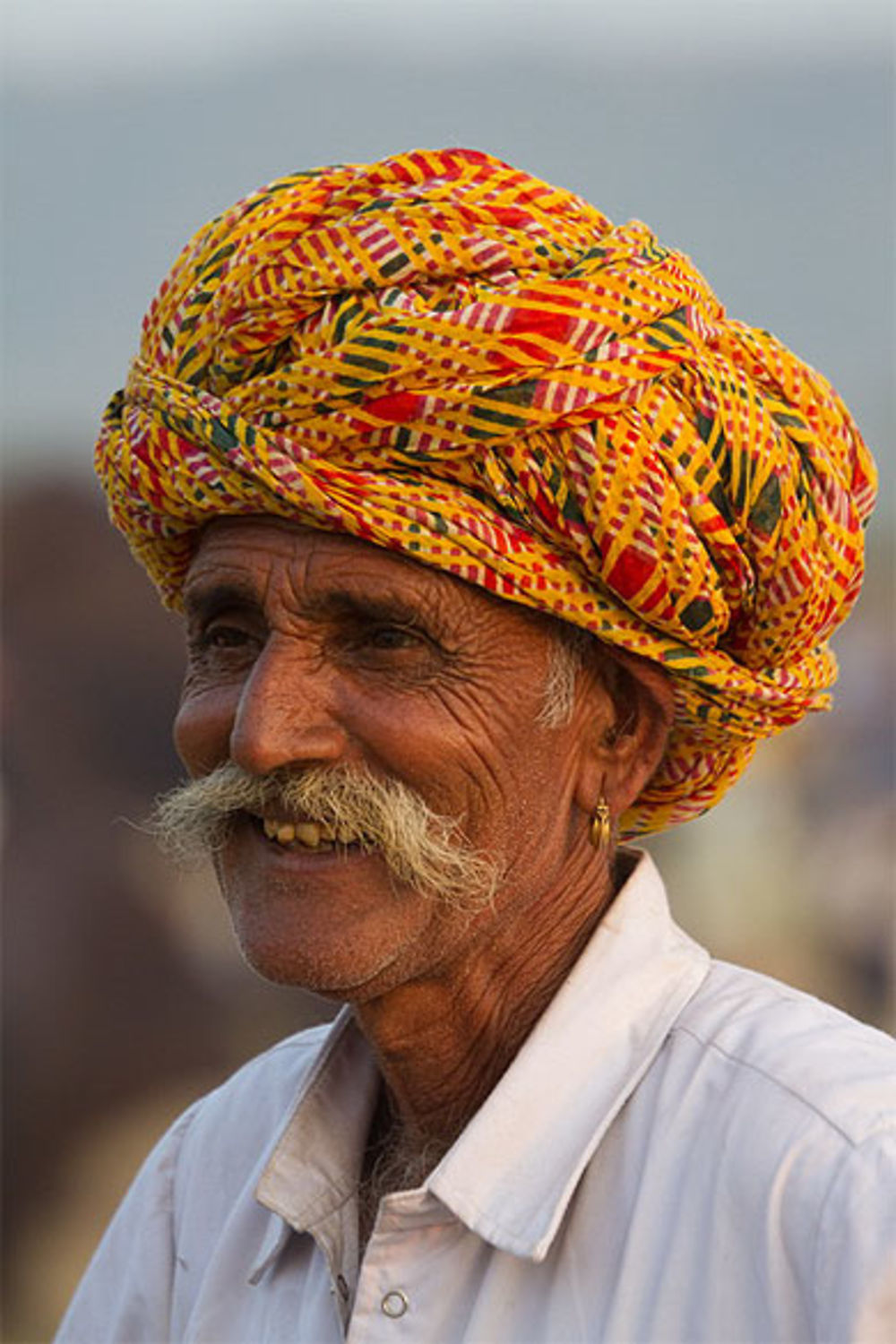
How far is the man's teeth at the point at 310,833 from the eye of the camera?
2.69 m

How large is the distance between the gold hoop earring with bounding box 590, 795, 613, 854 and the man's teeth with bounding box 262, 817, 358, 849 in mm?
414

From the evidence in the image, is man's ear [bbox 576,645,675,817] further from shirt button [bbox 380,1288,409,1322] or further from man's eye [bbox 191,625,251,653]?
shirt button [bbox 380,1288,409,1322]

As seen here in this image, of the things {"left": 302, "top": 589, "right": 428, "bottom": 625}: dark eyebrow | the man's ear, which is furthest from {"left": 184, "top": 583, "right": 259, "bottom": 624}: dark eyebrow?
the man's ear

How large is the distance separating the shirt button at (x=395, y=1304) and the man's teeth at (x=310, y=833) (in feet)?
2.05

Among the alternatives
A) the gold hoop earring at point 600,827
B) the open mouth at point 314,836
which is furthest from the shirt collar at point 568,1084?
the open mouth at point 314,836

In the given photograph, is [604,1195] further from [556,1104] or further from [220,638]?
[220,638]

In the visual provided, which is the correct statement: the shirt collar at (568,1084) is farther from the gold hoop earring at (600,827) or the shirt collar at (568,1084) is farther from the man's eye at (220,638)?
the man's eye at (220,638)

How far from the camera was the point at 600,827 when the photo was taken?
2.91m

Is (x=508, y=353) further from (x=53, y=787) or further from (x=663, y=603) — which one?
(x=53, y=787)

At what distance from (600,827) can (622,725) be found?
165mm

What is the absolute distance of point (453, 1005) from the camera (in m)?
2.83

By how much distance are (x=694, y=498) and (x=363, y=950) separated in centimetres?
81

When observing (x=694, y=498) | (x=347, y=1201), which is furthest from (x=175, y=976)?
(x=694, y=498)

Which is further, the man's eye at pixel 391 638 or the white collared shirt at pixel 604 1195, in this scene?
the man's eye at pixel 391 638
